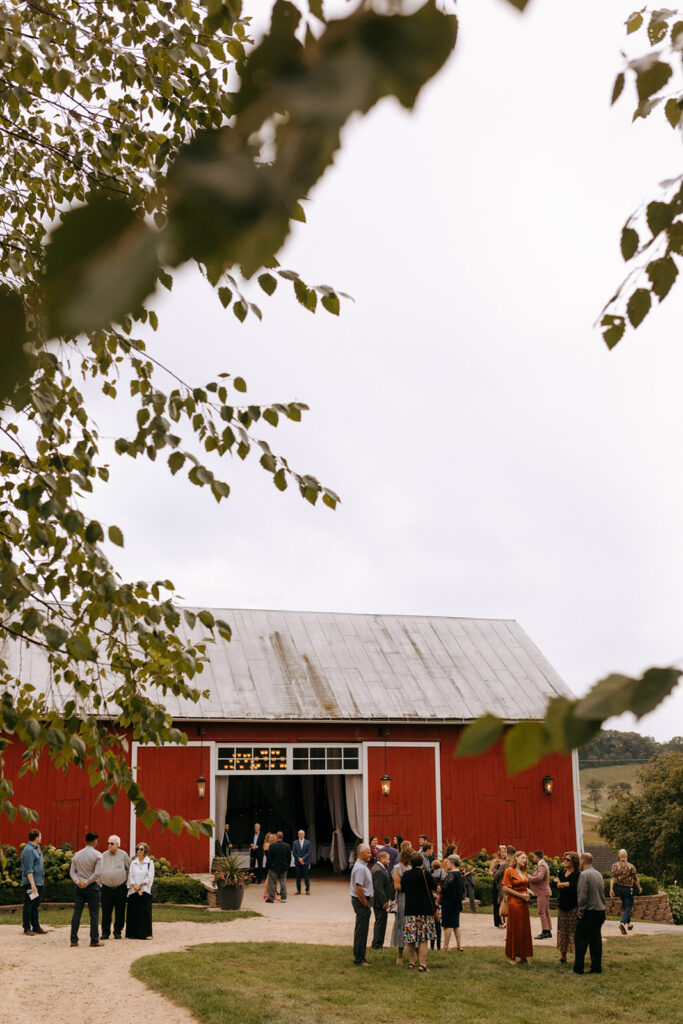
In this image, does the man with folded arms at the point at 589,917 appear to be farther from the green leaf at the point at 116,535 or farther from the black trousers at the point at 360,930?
the green leaf at the point at 116,535

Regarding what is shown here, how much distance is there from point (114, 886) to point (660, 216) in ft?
38.7

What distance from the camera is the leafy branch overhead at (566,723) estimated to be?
1.03 m

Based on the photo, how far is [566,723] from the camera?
1.07m

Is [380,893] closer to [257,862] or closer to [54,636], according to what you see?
[257,862]

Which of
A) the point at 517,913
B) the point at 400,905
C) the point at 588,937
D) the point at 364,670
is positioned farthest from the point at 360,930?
the point at 364,670

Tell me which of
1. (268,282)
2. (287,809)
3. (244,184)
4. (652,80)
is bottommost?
(287,809)

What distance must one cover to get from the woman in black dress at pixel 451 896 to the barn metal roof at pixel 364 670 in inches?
255

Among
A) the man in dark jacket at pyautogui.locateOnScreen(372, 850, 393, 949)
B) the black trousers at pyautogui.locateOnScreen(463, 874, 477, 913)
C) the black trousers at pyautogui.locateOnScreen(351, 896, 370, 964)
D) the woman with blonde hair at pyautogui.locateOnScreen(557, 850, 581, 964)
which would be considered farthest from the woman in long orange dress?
the black trousers at pyautogui.locateOnScreen(463, 874, 477, 913)

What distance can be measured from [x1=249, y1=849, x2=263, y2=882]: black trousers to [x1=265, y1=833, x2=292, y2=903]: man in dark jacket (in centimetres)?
244

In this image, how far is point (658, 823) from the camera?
23.5 meters

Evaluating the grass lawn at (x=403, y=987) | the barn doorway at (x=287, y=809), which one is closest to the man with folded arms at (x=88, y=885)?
the grass lawn at (x=403, y=987)

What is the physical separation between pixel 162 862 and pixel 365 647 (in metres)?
6.40

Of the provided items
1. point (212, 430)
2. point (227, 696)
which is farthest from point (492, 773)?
point (212, 430)

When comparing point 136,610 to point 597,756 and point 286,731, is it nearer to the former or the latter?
point 286,731
